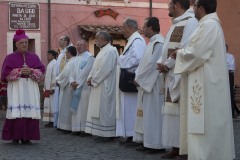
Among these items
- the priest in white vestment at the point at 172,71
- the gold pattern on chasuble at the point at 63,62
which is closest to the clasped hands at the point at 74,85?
the gold pattern on chasuble at the point at 63,62

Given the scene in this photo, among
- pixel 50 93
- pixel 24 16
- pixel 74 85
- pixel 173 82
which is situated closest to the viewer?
pixel 173 82

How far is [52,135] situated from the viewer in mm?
11766

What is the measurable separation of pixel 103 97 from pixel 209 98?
418 cm

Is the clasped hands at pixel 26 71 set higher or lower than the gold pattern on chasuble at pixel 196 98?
higher

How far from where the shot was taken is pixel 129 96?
995cm

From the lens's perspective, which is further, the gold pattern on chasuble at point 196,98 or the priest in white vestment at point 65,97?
the priest in white vestment at point 65,97

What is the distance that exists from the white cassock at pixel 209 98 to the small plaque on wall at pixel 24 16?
16.7m

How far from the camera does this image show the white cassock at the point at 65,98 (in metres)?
12.1

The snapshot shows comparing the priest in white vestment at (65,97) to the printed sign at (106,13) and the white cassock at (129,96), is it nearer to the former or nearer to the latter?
the white cassock at (129,96)

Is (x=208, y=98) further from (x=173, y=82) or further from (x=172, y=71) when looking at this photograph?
(x=172, y=71)

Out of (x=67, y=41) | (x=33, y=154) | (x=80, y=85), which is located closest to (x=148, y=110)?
(x=33, y=154)

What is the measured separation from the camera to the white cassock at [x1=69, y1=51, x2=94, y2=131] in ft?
38.1

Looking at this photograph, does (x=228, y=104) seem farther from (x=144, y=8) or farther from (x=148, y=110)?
(x=144, y=8)

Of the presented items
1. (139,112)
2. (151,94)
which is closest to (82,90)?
(139,112)
